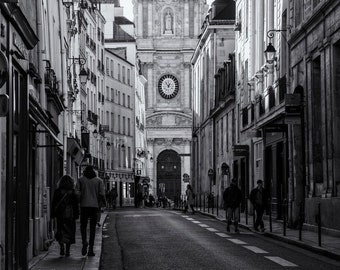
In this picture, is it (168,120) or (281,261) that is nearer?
(281,261)

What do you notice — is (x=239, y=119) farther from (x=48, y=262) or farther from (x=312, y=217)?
(x=48, y=262)

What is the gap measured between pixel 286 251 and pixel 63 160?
14.3 meters

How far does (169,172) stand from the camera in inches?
4875

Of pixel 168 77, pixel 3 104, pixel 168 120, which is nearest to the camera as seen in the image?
pixel 3 104

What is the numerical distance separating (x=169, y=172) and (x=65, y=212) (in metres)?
106

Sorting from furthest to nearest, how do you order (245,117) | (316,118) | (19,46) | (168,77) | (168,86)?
(168,77) → (168,86) → (245,117) → (316,118) → (19,46)

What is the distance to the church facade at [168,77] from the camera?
122 m

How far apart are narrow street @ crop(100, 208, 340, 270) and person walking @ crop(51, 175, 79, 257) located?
29.7 inches

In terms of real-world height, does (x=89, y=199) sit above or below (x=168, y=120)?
below

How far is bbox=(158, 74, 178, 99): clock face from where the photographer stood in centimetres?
12331

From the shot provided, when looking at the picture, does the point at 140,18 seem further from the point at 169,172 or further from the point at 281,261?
the point at 281,261

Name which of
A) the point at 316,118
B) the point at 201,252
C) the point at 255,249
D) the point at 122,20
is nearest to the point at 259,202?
the point at 316,118

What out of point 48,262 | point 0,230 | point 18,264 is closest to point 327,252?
point 48,262

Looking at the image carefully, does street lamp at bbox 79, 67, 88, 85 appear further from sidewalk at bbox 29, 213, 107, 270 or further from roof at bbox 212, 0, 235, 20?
roof at bbox 212, 0, 235, 20
